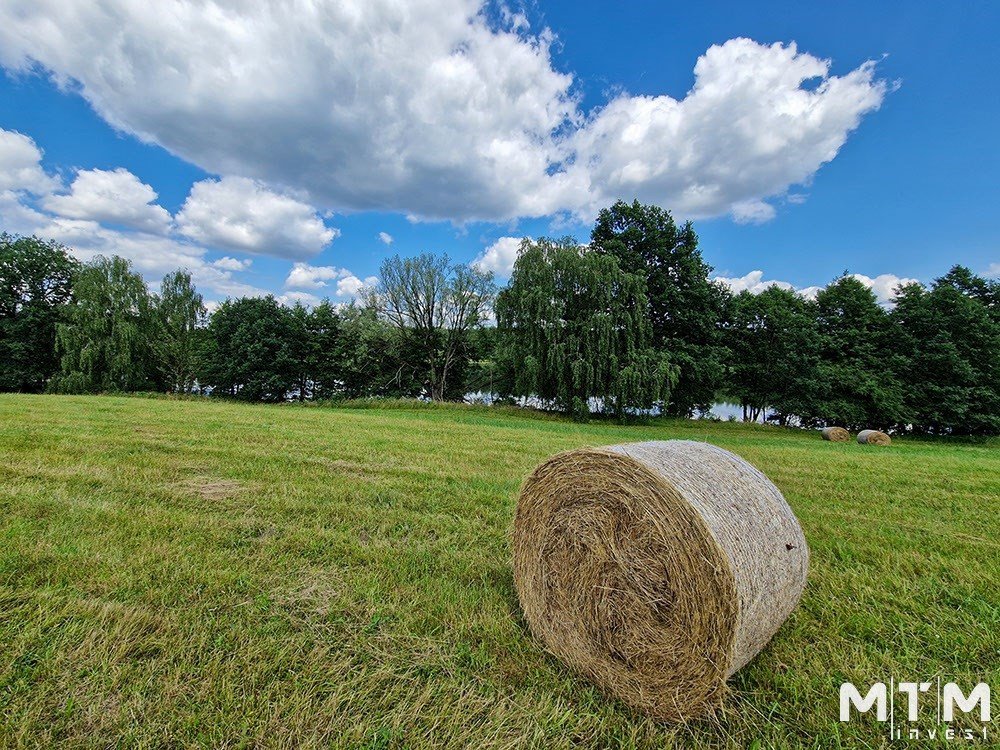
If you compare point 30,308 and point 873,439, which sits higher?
point 30,308

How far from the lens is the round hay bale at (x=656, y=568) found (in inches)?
92.9

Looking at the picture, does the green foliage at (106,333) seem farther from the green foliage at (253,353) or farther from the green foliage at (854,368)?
the green foliage at (854,368)

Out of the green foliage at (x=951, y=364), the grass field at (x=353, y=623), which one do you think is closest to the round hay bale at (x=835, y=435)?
the green foliage at (x=951, y=364)

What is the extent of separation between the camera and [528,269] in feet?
86.3

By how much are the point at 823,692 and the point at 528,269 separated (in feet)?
82.8

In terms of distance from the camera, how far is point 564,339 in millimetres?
25188

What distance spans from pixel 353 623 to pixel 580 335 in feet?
75.5

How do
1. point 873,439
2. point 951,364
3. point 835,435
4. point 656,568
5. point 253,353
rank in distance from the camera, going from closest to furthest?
point 656,568 < point 873,439 < point 835,435 < point 951,364 < point 253,353

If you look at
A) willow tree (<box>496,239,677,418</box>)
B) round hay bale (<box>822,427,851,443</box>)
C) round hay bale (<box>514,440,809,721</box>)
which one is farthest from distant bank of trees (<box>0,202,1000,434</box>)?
round hay bale (<box>514,440,809,721</box>)

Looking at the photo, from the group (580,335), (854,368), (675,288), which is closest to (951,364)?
(854,368)

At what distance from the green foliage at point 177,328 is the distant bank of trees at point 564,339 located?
0.16 metres

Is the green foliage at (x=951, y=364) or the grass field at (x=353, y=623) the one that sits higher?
the green foliage at (x=951, y=364)

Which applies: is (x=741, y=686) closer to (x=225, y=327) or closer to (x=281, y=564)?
(x=281, y=564)

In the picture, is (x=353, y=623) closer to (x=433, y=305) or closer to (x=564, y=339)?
(x=564, y=339)
